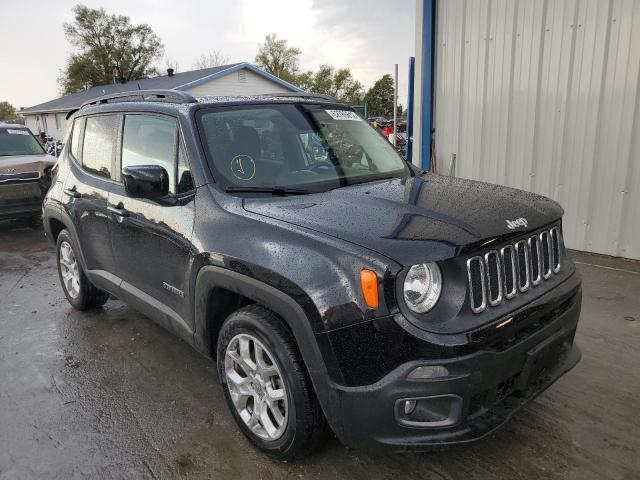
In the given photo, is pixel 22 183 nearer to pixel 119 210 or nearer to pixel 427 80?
pixel 119 210

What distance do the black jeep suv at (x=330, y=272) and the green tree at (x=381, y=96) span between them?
5633 cm

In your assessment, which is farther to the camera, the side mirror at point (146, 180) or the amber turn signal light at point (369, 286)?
the side mirror at point (146, 180)

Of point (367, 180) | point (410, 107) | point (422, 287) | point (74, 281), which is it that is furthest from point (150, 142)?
point (410, 107)

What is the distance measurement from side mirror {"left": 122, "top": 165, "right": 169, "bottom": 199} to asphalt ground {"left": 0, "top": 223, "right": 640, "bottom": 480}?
4.44 feet

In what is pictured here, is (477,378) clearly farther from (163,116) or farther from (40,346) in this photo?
(40,346)

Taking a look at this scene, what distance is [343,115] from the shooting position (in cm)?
387

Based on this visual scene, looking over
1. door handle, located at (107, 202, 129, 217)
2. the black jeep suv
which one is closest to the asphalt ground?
the black jeep suv

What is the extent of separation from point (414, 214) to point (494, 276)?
0.46 m

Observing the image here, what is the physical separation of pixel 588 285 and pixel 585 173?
158 cm

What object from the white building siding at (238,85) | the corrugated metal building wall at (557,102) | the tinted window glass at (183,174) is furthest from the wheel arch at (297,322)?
the white building siding at (238,85)

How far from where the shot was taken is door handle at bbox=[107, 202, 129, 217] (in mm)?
3589

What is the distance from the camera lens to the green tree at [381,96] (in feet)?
193

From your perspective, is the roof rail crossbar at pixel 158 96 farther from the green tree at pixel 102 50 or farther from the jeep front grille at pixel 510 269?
the green tree at pixel 102 50

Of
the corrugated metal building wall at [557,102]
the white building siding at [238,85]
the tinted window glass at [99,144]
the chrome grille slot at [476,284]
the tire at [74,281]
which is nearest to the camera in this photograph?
the chrome grille slot at [476,284]
